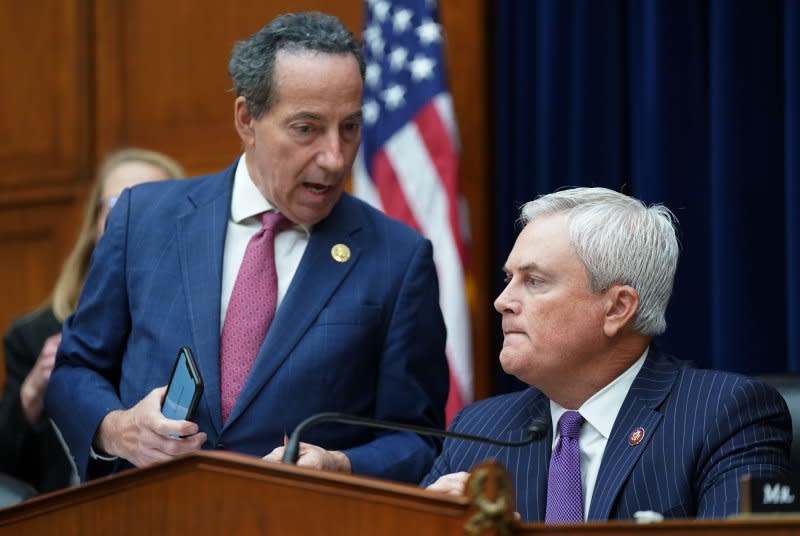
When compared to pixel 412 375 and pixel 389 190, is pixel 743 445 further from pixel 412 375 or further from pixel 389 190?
pixel 389 190

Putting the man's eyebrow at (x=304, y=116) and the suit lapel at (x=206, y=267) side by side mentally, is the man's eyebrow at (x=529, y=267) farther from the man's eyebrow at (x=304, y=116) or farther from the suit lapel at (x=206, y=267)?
the suit lapel at (x=206, y=267)

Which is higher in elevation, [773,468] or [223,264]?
[223,264]

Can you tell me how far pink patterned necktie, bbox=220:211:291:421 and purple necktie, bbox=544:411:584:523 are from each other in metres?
0.69

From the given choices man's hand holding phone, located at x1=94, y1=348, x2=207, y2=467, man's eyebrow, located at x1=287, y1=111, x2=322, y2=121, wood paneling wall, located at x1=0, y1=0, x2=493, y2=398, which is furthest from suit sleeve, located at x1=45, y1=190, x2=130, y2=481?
wood paneling wall, located at x1=0, y1=0, x2=493, y2=398

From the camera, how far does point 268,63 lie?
314cm

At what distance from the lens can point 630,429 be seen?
2758 mm

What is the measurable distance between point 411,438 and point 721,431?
0.76m

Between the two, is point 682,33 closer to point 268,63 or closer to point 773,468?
point 268,63

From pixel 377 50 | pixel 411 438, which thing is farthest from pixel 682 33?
pixel 411 438

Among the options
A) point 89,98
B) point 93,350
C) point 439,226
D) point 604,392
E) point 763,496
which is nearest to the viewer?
point 763,496

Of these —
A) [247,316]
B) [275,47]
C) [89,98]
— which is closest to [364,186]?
[89,98]

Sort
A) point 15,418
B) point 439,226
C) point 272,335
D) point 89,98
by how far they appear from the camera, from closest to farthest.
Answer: point 272,335 → point 15,418 → point 439,226 → point 89,98

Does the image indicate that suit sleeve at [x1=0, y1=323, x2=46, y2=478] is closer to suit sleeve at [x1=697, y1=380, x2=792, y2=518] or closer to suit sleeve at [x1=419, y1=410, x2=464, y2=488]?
suit sleeve at [x1=419, y1=410, x2=464, y2=488]

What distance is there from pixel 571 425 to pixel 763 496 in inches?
35.9
